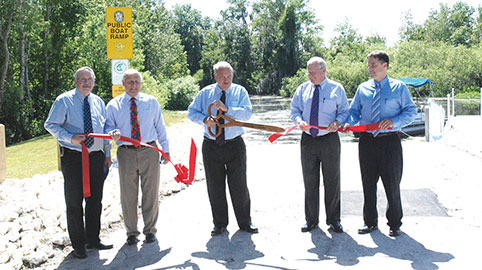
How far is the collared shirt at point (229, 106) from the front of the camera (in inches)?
216

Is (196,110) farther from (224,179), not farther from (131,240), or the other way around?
(131,240)

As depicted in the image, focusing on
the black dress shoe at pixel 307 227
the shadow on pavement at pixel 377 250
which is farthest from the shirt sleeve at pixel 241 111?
the shadow on pavement at pixel 377 250

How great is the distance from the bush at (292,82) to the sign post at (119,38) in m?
55.9

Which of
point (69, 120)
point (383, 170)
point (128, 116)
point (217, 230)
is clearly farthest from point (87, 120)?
point (383, 170)

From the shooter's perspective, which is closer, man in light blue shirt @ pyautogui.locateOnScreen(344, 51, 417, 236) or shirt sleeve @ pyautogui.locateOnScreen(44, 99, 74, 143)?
shirt sleeve @ pyautogui.locateOnScreen(44, 99, 74, 143)

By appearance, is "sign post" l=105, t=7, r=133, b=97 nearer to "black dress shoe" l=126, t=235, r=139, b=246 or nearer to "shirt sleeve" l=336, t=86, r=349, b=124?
"black dress shoe" l=126, t=235, r=139, b=246

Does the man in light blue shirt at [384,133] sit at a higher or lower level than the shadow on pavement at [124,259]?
higher

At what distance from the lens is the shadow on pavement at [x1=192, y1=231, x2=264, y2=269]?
4777mm

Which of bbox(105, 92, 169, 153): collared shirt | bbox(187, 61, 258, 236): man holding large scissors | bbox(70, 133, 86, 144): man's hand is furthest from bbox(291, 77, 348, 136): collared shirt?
bbox(70, 133, 86, 144): man's hand

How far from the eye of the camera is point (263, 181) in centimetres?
905

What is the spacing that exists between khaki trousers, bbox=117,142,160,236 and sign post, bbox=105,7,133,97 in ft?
17.1

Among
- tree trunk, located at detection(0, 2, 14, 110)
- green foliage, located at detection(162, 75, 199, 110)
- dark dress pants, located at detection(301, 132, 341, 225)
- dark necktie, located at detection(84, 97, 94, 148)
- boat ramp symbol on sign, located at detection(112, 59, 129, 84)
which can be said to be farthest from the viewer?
green foliage, located at detection(162, 75, 199, 110)

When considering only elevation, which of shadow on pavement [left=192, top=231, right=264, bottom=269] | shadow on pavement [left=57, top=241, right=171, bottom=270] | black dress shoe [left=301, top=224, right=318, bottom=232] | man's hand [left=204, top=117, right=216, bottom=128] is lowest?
shadow on pavement [left=57, top=241, right=171, bottom=270]

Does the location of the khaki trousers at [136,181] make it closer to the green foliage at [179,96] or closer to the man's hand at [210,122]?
the man's hand at [210,122]
